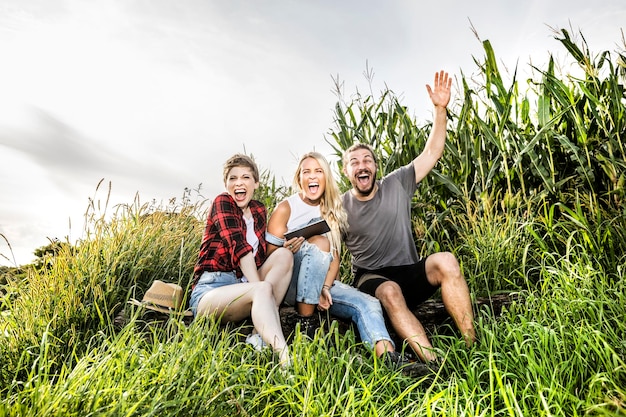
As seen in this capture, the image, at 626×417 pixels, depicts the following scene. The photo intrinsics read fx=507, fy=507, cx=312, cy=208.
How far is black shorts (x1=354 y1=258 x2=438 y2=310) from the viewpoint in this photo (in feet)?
11.2

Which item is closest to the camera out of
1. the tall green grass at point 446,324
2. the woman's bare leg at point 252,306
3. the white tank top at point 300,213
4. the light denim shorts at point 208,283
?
the tall green grass at point 446,324

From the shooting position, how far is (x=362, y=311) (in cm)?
318

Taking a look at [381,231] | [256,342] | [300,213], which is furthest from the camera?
[381,231]

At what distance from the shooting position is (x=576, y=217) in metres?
3.75

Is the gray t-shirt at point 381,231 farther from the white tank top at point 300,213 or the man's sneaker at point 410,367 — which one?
the man's sneaker at point 410,367

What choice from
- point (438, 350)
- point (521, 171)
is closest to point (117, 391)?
point (438, 350)

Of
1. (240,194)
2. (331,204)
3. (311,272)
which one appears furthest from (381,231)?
(240,194)

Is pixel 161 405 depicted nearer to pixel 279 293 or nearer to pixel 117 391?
pixel 117 391

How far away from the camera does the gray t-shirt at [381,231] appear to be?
3650 mm

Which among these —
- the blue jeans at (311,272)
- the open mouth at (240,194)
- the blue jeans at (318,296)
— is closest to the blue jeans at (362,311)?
the blue jeans at (318,296)

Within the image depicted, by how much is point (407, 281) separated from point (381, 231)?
0.41 m

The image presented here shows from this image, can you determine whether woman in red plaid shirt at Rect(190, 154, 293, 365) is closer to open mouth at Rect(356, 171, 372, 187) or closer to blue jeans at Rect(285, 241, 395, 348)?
blue jeans at Rect(285, 241, 395, 348)

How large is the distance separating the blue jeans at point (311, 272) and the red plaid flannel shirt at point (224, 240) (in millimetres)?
302

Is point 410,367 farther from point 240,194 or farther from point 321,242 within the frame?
point 240,194
